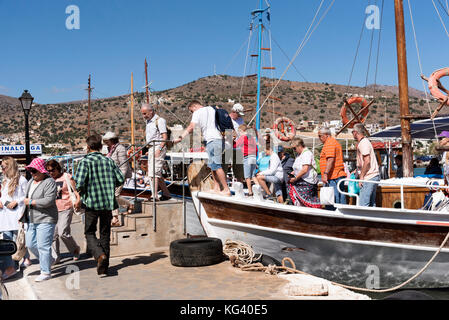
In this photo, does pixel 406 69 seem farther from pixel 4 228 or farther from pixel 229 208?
A: pixel 4 228

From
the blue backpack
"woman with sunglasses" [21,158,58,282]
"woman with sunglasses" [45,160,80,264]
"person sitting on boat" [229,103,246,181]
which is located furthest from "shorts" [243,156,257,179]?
"woman with sunglasses" [21,158,58,282]

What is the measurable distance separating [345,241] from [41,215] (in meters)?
4.52

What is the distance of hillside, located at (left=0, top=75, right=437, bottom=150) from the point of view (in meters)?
86.8

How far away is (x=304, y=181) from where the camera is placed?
25.2 feet

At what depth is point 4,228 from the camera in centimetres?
635

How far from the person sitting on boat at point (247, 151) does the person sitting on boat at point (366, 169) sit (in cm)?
203

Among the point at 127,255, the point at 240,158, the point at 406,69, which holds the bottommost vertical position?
the point at 127,255

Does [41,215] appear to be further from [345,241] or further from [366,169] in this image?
[366,169]

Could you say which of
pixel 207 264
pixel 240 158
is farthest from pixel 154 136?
pixel 207 264

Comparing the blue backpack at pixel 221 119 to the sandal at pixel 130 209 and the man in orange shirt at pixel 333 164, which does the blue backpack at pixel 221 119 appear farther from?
the sandal at pixel 130 209

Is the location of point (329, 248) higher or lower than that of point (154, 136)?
lower

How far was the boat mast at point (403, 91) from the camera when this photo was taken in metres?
8.97

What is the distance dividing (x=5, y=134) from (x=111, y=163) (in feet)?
322

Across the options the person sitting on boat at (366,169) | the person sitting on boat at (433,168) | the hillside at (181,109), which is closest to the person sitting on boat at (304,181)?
the person sitting on boat at (366,169)
